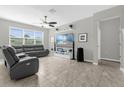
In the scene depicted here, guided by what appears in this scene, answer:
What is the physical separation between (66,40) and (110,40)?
9.55 feet

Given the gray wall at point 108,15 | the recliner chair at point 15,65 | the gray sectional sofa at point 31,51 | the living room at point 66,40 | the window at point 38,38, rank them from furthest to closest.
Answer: the window at point 38,38, the gray sectional sofa at point 31,51, the gray wall at point 108,15, the living room at point 66,40, the recliner chair at point 15,65

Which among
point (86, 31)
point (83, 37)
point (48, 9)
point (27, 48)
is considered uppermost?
point (48, 9)

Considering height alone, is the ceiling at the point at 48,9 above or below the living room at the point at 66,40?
above

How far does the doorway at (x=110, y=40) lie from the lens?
→ 4801 mm

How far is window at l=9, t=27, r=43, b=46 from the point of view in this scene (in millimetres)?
5979

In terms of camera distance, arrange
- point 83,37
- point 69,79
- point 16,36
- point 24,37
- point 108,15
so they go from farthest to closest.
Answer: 1. point 24,37
2. point 16,36
3. point 83,37
4. point 108,15
5. point 69,79

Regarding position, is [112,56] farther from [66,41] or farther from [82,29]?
[66,41]

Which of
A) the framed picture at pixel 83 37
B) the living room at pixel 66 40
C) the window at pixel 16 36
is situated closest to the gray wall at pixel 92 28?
the living room at pixel 66 40

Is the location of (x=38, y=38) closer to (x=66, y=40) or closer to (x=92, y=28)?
(x=66, y=40)

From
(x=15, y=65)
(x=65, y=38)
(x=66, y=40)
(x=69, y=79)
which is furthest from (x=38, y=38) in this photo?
(x=69, y=79)

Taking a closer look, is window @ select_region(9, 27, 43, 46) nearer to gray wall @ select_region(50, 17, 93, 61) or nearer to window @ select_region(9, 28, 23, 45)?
window @ select_region(9, 28, 23, 45)

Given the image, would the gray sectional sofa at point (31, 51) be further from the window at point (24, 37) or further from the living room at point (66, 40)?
the window at point (24, 37)

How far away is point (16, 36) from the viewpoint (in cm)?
616

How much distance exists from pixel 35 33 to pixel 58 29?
6.91 feet
